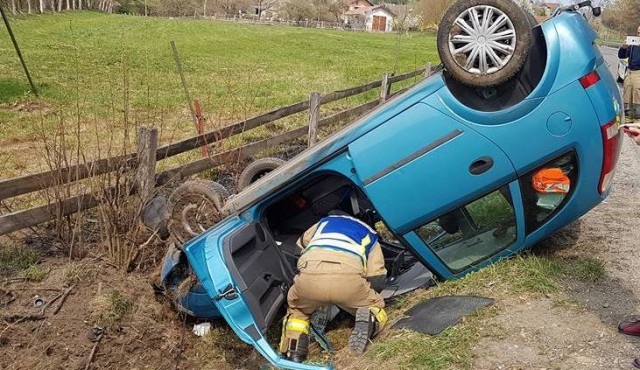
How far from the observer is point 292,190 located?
404cm

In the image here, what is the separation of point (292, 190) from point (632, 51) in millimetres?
8219

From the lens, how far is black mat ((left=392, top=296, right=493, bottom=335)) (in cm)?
343

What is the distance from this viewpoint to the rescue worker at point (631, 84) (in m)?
9.69

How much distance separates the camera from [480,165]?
358cm

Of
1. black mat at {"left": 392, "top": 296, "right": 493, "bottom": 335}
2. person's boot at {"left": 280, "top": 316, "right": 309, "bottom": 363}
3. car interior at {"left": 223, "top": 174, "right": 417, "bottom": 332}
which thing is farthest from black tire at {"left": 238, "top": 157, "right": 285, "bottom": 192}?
black mat at {"left": 392, "top": 296, "right": 493, "bottom": 335}

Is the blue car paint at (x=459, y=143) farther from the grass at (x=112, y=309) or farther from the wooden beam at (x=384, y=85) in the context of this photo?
the wooden beam at (x=384, y=85)

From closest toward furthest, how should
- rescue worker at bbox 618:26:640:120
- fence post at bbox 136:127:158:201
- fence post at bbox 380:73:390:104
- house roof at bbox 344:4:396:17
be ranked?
fence post at bbox 136:127:158:201 → rescue worker at bbox 618:26:640:120 → fence post at bbox 380:73:390:104 → house roof at bbox 344:4:396:17

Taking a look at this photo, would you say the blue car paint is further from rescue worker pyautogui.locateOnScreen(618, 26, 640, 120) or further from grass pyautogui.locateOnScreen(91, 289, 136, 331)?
rescue worker pyautogui.locateOnScreen(618, 26, 640, 120)

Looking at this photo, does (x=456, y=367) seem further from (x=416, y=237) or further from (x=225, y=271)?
(x=225, y=271)

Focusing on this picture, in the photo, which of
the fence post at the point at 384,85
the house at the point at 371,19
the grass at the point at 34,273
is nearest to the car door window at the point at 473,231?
the grass at the point at 34,273

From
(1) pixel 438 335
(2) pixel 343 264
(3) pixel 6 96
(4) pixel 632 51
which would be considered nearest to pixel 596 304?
(1) pixel 438 335

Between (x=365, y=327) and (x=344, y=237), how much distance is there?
59cm

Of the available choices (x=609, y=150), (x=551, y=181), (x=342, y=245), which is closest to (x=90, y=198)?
(x=342, y=245)

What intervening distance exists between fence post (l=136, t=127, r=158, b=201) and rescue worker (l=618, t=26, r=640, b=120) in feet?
26.7
